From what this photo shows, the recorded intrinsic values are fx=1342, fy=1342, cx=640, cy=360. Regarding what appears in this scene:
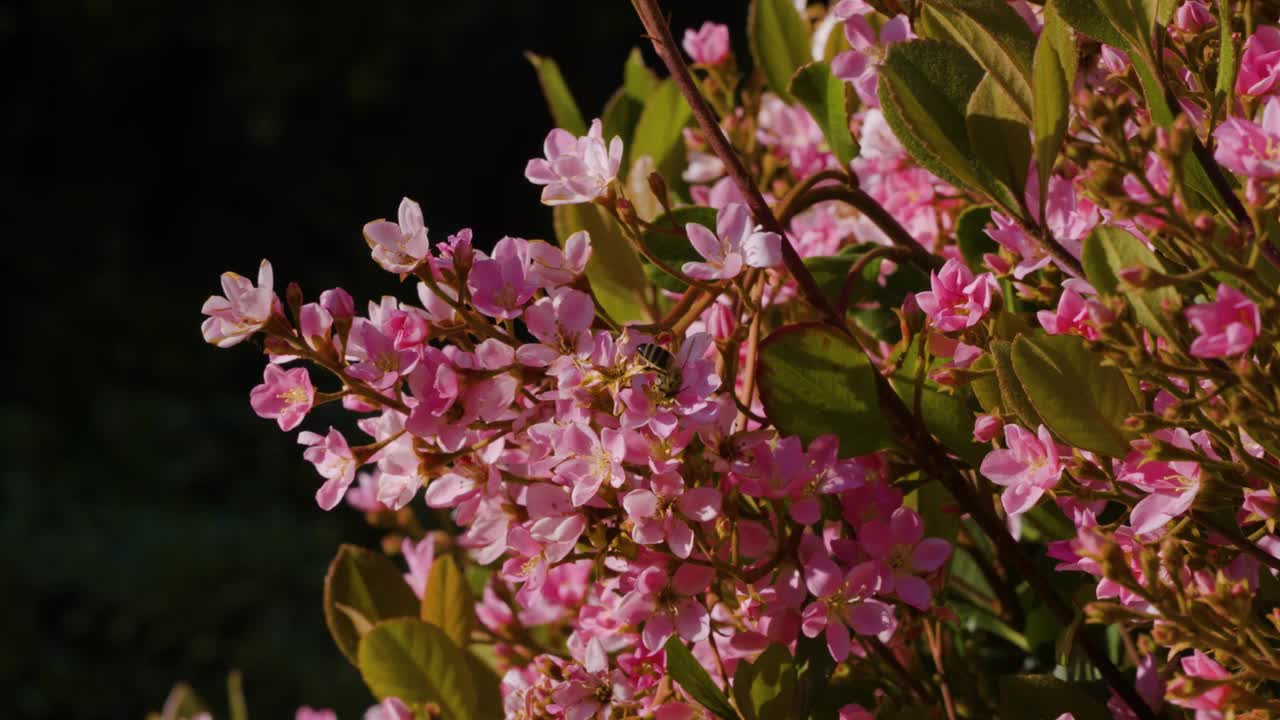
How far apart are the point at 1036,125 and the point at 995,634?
32cm

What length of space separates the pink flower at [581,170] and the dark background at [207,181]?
3800 mm

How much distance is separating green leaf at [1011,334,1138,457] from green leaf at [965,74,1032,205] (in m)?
0.06

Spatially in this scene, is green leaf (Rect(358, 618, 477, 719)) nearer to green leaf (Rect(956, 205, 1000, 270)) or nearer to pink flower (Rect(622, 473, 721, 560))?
pink flower (Rect(622, 473, 721, 560))

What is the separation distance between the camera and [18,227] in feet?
17.1

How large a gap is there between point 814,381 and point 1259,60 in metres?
0.18

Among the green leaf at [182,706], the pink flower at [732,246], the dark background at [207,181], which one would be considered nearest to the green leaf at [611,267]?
the pink flower at [732,246]

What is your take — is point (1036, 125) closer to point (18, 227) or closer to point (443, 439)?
point (443, 439)

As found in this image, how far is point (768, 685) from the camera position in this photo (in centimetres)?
49

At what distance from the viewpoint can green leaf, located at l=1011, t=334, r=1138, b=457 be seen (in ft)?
1.33

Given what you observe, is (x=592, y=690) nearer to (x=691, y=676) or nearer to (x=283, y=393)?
(x=691, y=676)

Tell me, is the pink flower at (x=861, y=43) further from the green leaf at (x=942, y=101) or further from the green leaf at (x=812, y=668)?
the green leaf at (x=812, y=668)

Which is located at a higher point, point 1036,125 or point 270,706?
point 1036,125

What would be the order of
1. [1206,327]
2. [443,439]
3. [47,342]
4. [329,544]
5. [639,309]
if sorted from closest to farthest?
1. [1206,327]
2. [443,439]
3. [639,309]
4. [329,544]
5. [47,342]

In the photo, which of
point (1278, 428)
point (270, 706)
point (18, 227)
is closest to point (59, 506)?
point (270, 706)
